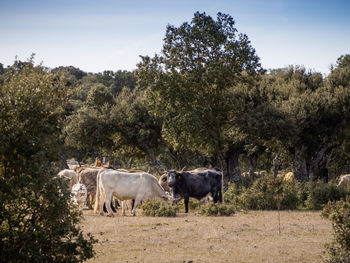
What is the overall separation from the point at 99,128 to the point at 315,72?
16.8 m

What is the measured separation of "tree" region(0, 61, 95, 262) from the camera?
8062mm

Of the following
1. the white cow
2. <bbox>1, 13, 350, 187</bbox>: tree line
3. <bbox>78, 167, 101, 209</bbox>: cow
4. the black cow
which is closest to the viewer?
the white cow

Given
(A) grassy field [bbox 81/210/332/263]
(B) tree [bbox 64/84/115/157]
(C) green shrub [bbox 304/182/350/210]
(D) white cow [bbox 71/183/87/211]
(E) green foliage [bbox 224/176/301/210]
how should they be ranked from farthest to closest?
(B) tree [bbox 64/84/115/157], (C) green shrub [bbox 304/182/350/210], (E) green foliage [bbox 224/176/301/210], (D) white cow [bbox 71/183/87/211], (A) grassy field [bbox 81/210/332/263]

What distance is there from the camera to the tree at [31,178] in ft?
26.5

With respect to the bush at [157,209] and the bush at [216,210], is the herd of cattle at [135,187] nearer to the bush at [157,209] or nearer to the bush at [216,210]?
the bush at [157,209]

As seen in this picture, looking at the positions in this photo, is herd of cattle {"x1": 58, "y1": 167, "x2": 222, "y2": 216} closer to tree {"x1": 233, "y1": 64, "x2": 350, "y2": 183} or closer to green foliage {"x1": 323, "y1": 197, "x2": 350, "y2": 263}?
tree {"x1": 233, "y1": 64, "x2": 350, "y2": 183}

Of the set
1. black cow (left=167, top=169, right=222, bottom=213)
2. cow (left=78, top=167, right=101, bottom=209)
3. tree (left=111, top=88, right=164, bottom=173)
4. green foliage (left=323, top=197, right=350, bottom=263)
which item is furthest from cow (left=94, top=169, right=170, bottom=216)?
tree (left=111, top=88, right=164, bottom=173)

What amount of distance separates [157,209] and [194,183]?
3.48 metres

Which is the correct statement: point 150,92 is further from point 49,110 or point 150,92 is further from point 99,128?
point 49,110

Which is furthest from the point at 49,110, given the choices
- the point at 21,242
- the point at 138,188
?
the point at 138,188

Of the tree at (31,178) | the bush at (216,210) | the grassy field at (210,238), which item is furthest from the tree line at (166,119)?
the bush at (216,210)

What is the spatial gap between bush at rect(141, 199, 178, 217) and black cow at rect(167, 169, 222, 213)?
2106 millimetres

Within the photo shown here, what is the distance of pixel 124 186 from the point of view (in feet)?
68.6

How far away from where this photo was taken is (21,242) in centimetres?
823
